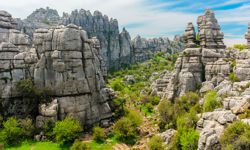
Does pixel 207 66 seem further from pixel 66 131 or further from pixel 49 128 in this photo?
pixel 49 128

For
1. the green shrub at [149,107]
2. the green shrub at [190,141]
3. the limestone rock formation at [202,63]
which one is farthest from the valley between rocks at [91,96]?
the green shrub at [149,107]

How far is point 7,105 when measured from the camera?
5647 centimetres

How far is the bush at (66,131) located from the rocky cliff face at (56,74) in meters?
3.35

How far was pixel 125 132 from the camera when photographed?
55406mm

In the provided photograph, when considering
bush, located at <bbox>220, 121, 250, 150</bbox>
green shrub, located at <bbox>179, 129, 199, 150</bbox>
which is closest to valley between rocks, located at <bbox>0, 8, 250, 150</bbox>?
green shrub, located at <bbox>179, 129, 199, 150</bbox>

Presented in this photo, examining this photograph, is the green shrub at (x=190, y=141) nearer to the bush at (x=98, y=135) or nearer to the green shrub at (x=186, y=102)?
the bush at (x=98, y=135)

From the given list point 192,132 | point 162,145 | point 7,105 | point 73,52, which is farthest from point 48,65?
point 192,132

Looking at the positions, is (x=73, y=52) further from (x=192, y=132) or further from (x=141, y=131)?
(x=192, y=132)

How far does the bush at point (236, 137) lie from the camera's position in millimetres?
29375

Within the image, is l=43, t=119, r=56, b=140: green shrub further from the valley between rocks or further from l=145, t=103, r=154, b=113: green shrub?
l=145, t=103, r=154, b=113: green shrub

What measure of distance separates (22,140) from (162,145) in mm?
25092

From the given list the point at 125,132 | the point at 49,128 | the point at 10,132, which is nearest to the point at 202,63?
the point at 125,132

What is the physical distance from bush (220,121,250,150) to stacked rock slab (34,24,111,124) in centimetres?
3217

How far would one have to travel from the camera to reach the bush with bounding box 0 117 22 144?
51.0m
